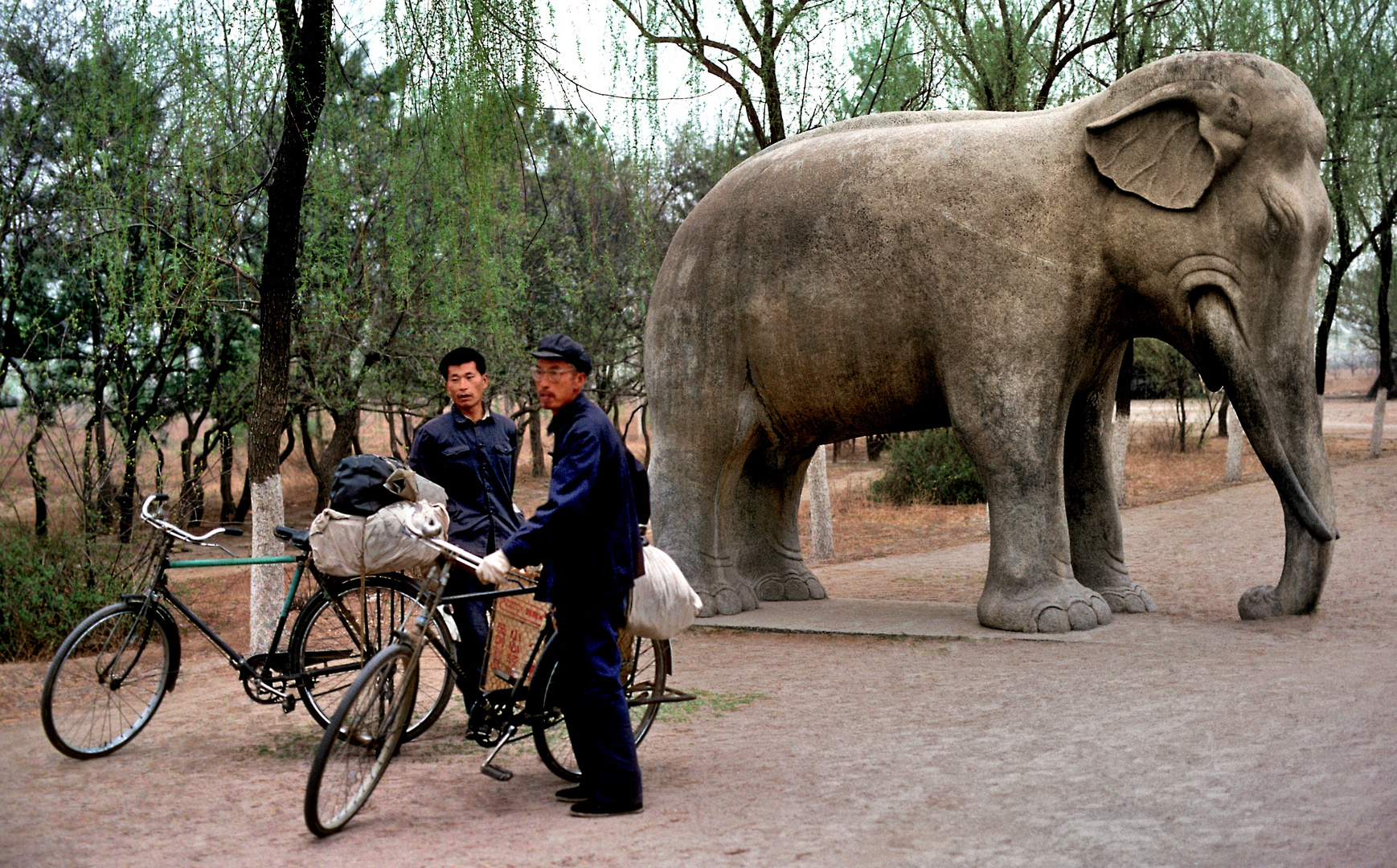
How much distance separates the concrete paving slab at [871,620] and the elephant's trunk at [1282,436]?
1.25 metres

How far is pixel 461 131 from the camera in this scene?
18.8ft

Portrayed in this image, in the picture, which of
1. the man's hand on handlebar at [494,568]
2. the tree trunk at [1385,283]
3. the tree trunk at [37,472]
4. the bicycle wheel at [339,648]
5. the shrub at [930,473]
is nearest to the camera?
the man's hand on handlebar at [494,568]

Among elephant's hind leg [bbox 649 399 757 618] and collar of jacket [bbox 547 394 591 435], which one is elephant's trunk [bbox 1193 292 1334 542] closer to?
elephant's hind leg [bbox 649 399 757 618]

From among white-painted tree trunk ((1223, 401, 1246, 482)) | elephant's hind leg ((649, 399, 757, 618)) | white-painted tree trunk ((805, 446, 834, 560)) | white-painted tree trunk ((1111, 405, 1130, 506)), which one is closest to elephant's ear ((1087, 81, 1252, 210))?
elephant's hind leg ((649, 399, 757, 618))

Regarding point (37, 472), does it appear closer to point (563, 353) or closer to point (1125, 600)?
point (563, 353)

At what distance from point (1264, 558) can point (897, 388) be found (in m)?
4.44

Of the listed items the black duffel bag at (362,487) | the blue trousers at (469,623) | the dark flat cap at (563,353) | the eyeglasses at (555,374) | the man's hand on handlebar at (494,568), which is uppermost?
the dark flat cap at (563,353)

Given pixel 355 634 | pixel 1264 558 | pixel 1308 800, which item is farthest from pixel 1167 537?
pixel 355 634

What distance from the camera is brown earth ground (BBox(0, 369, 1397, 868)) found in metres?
3.63

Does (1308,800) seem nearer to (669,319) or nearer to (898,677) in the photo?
(898,677)

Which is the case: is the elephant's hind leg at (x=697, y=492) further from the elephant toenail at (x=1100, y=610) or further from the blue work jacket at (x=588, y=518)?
the blue work jacket at (x=588, y=518)

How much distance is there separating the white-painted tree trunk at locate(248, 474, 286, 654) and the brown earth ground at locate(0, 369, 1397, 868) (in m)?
0.38

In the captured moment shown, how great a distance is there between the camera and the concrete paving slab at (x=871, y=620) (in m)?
6.91

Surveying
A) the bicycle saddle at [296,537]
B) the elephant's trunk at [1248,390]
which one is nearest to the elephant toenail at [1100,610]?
the elephant's trunk at [1248,390]
